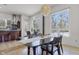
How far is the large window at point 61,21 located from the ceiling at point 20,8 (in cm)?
27

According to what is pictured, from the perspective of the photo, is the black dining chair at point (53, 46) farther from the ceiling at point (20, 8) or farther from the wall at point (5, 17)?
the wall at point (5, 17)

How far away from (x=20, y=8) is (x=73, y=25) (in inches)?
29.9

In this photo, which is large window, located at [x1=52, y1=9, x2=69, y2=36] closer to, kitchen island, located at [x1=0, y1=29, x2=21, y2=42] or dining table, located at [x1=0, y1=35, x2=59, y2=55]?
dining table, located at [x1=0, y1=35, x2=59, y2=55]

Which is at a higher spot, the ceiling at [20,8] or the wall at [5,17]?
the ceiling at [20,8]

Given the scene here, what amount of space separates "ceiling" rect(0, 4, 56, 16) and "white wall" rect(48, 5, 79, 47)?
0.25 m

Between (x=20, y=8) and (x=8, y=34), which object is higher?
(x=20, y=8)

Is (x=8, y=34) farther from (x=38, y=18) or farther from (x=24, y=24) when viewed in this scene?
(x=38, y=18)

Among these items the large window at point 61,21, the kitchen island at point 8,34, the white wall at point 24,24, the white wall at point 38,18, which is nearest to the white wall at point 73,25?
the large window at point 61,21

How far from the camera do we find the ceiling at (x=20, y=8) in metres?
1.64

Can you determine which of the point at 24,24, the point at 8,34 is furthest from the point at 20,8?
the point at 8,34

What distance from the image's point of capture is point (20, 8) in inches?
65.7

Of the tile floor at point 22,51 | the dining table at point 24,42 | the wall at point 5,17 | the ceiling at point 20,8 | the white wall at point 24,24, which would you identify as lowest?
the tile floor at point 22,51

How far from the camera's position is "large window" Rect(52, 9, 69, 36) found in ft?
5.67
